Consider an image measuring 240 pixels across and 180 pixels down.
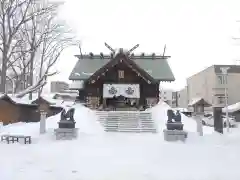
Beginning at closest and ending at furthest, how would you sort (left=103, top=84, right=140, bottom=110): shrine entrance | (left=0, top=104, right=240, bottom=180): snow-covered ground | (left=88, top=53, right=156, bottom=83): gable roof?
(left=0, top=104, right=240, bottom=180): snow-covered ground → (left=88, top=53, right=156, bottom=83): gable roof → (left=103, top=84, right=140, bottom=110): shrine entrance

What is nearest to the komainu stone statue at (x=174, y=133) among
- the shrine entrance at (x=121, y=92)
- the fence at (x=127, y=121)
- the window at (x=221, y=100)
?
the fence at (x=127, y=121)

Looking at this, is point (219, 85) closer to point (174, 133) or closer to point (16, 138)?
point (174, 133)

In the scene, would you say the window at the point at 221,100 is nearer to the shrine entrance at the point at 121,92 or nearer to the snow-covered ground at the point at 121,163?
the shrine entrance at the point at 121,92

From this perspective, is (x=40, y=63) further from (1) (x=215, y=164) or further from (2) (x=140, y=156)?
(1) (x=215, y=164)

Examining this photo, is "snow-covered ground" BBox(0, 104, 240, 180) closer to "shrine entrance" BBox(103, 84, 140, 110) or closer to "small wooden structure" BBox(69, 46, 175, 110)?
"shrine entrance" BBox(103, 84, 140, 110)

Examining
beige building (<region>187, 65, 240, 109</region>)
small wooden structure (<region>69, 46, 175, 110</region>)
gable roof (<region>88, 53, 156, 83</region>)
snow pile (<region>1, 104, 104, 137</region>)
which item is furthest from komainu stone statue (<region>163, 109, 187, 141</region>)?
beige building (<region>187, 65, 240, 109</region>)

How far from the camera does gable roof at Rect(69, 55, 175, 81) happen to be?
27.9 meters

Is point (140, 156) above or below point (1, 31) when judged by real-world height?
below

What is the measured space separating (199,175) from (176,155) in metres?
3.35

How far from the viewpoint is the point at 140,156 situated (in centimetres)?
1062

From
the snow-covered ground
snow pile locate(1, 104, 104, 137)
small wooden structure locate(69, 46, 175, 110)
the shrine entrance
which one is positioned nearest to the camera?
the snow-covered ground

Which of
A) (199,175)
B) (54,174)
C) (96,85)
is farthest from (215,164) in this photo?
(96,85)

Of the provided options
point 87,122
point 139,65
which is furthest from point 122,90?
point 87,122

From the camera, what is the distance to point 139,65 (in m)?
29.6
